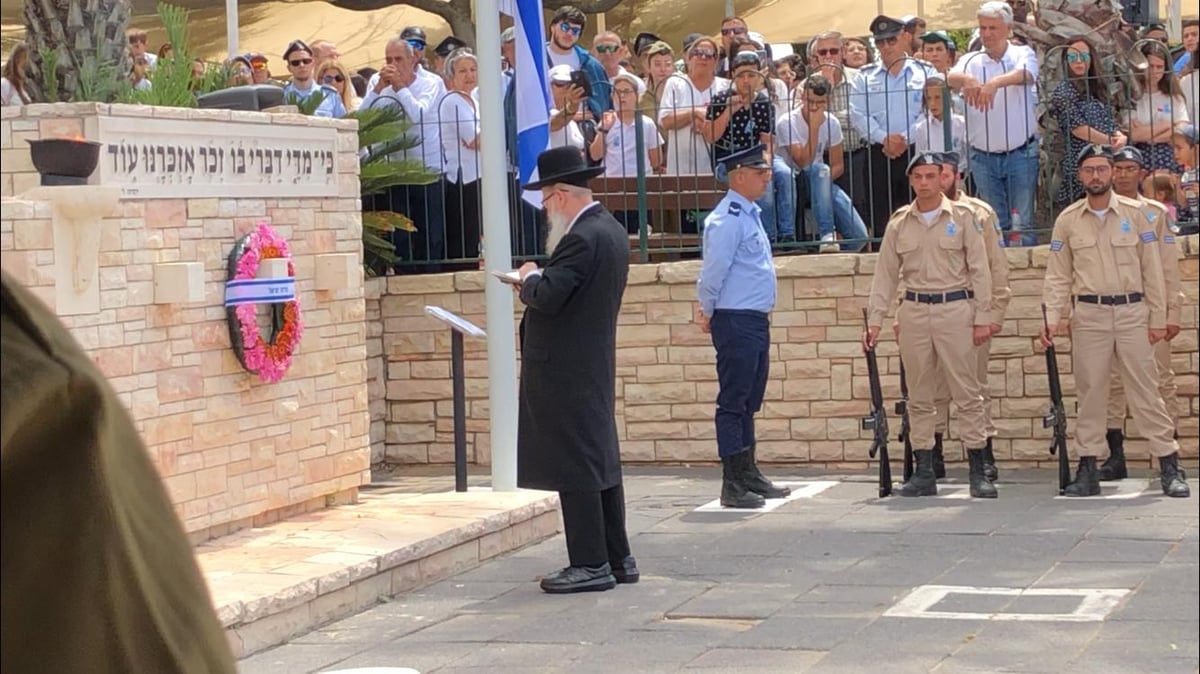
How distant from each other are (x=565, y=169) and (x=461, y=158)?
4709 mm

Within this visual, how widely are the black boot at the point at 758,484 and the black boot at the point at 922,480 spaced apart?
27.6 inches

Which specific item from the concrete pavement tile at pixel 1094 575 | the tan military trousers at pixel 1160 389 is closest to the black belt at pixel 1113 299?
the tan military trousers at pixel 1160 389

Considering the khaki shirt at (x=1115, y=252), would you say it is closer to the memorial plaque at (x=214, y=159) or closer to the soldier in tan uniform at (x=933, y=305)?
the soldier in tan uniform at (x=933, y=305)

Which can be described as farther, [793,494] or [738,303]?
[793,494]

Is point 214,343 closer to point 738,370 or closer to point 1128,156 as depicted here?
point 738,370

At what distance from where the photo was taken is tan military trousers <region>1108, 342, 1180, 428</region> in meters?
10.8

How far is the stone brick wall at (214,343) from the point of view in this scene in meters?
7.73

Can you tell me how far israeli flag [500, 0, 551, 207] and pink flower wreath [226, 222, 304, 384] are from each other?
5.08ft

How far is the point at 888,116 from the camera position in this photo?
11789mm

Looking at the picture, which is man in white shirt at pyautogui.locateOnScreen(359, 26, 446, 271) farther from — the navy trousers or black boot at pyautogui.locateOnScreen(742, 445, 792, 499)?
black boot at pyautogui.locateOnScreen(742, 445, 792, 499)

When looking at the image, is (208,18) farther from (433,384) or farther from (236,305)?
(236,305)

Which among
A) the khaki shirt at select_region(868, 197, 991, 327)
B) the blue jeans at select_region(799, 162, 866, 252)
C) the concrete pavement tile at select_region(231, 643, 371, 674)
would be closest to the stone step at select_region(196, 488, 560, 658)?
the concrete pavement tile at select_region(231, 643, 371, 674)

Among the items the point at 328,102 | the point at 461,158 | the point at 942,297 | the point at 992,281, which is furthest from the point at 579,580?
the point at 328,102

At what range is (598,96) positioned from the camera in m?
12.8
